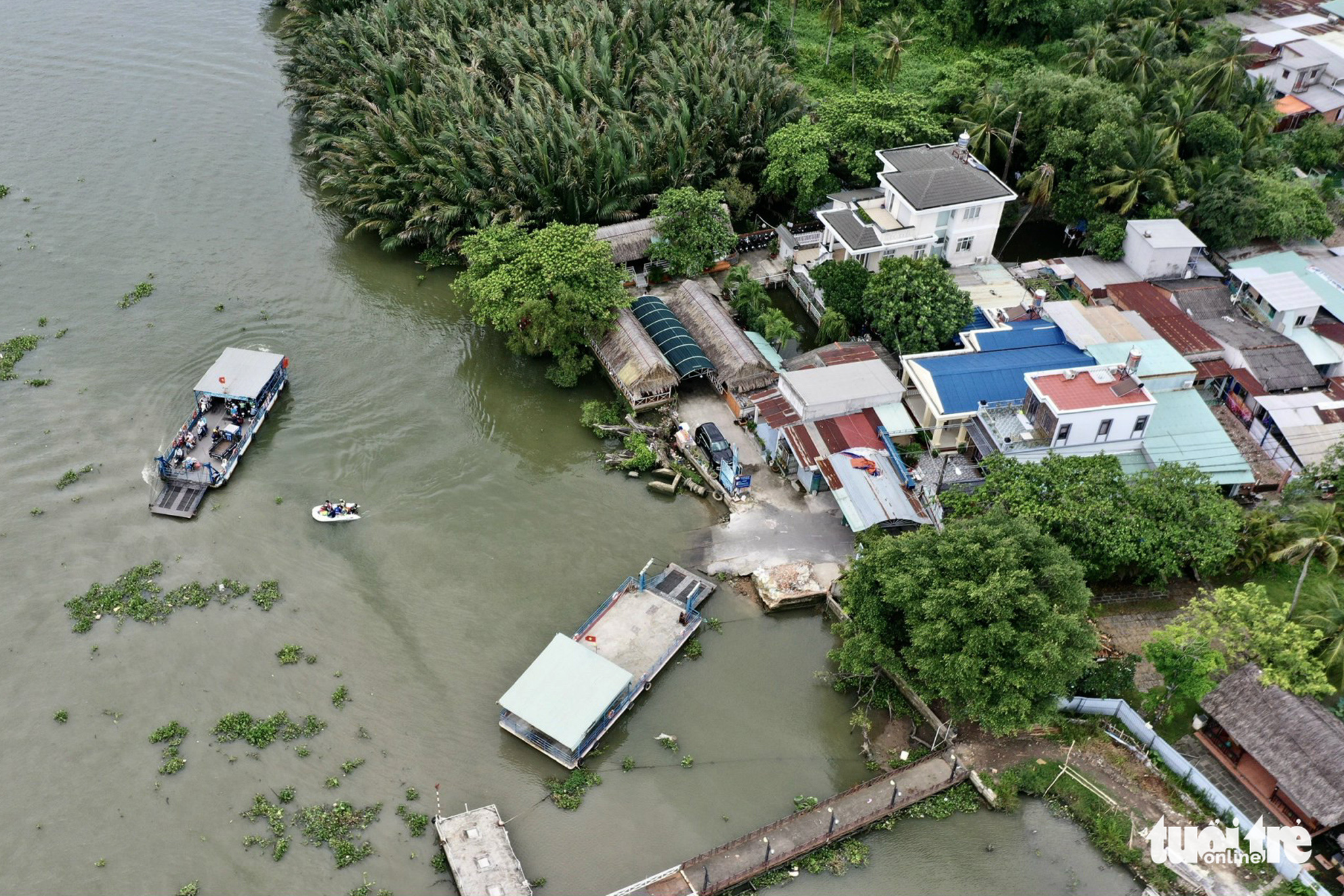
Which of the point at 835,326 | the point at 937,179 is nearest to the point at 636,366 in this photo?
the point at 835,326

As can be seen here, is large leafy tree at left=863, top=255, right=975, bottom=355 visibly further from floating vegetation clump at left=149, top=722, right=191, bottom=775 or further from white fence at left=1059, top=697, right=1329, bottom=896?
floating vegetation clump at left=149, top=722, right=191, bottom=775

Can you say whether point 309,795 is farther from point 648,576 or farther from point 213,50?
point 213,50

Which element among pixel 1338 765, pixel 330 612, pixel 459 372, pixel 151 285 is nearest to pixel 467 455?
pixel 459 372

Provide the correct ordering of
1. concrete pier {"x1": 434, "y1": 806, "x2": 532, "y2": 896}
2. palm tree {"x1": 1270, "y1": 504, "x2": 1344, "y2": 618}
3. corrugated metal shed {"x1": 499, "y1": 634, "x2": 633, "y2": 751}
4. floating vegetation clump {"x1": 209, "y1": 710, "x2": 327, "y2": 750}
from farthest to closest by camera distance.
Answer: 1. palm tree {"x1": 1270, "y1": 504, "x2": 1344, "y2": 618}
2. floating vegetation clump {"x1": 209, "y1": 710, "x2": 327, "y2": 750}
3. corrugated metal shed {"x1": 499, "y1": 634, "x2": 633, "y2": 751}
4. concrete pier {"x1": 434, "y1": 806, "x2": 532, "y2": 896}

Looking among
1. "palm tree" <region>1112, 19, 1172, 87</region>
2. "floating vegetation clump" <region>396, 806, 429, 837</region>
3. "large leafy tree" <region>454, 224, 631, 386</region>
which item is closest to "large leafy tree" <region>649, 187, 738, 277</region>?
"large leafy tree" <region>454, 224, 631, 386</region>

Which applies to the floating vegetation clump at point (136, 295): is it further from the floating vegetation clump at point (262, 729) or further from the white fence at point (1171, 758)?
the white fence at point (1171, 758)

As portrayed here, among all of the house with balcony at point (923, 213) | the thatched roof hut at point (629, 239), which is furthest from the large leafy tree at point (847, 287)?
the thatched roof hut at point (629, 239)
